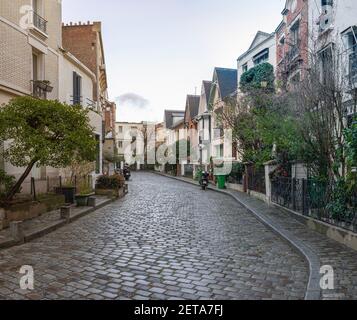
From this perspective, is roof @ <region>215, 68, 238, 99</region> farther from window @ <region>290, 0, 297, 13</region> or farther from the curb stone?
the curb stone

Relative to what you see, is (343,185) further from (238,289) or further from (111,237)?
(111,237)

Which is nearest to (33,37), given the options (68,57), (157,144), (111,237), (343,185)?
(68,57)

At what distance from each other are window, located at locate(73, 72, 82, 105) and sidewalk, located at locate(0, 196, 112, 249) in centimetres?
686

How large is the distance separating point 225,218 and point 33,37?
9.11 metres

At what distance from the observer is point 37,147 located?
8.88 m

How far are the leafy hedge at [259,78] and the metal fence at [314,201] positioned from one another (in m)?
7.07

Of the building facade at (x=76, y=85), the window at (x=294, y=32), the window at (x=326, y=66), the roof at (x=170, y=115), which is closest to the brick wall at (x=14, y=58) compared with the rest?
the building facade at (x=76, y=85)

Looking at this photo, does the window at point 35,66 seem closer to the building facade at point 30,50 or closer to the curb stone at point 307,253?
the building facade at point 30,50

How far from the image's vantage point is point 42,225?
28.9 ft

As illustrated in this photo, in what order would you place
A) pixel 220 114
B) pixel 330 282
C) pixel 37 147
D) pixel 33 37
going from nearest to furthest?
pixel 330 282, pixel 37 147, pixel 33 37, pixel 220 114

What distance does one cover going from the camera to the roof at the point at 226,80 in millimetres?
30042

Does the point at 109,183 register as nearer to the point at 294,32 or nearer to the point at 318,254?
the point at 294,32

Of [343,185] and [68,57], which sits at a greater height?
[68,57]

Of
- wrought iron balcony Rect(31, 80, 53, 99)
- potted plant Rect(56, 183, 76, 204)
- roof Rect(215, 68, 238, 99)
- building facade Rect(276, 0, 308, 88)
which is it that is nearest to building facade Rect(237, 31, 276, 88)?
building facade Rect(276, 0, 308, 88)
